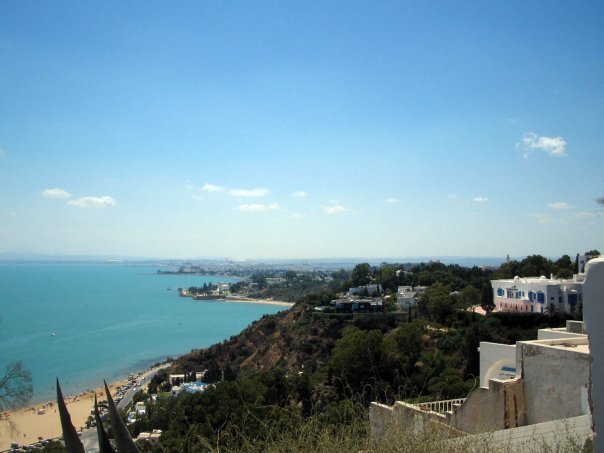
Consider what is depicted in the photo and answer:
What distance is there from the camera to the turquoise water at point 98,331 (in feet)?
130

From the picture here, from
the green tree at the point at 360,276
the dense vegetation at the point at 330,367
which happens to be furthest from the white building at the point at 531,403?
the green tree at the point at 360,276

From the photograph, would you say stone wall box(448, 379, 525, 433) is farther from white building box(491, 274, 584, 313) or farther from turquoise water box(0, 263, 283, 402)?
turquoise water box(0, 263, 283, 402)

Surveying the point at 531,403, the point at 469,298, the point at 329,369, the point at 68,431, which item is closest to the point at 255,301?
the point at 469,298

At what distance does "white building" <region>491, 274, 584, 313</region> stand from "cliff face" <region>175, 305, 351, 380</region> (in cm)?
1020

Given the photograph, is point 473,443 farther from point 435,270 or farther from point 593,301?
point 435,270

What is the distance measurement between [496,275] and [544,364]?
31.6m

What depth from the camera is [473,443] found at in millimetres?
3102

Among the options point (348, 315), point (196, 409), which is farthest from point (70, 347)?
point (196, 409)

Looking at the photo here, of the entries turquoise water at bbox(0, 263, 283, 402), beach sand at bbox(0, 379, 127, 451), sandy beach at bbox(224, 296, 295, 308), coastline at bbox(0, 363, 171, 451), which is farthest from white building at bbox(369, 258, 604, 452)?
sandy beach at bbox(224, 296, 295, 308)

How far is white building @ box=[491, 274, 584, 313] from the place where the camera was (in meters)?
23.6

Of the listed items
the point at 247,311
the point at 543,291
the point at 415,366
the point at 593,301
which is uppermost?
the point at 593,301

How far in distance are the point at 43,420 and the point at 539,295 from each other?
27657mm

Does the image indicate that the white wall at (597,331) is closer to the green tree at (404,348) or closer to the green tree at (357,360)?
the green tree at (357,360)

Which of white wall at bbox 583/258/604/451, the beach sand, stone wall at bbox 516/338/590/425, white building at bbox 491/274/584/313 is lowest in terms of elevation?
the beach sand
